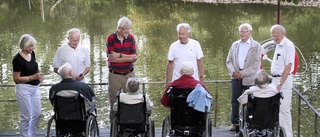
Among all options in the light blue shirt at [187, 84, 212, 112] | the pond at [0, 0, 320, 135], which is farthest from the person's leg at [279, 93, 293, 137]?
the pond at [0, 0, 320, 135]

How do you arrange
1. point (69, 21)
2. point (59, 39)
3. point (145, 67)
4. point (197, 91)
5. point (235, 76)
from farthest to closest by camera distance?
point (69, 21) < point (59, 39) < point (145, 67) < point (235, 76) < point (197, 91)

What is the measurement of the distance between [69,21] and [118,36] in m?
19.0

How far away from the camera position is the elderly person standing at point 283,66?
17.5 feet

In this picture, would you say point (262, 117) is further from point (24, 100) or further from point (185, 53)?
point (24, 100)

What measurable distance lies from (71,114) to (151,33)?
Answer: 16436 mm

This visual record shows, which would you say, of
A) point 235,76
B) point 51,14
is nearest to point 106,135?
point 235,76

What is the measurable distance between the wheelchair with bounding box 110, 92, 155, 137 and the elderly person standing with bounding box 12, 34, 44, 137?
1.00 metres

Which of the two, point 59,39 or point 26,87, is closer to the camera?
point 26,87

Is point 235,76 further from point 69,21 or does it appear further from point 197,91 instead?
point 69,21

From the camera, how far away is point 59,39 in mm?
19031

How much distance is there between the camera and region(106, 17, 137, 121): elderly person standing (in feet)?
17.5

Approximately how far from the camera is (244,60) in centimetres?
566

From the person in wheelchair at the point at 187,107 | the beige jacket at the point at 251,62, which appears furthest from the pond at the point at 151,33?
the person in wheelchair at the point at 187,107

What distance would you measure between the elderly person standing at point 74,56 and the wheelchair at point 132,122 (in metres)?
0.90
